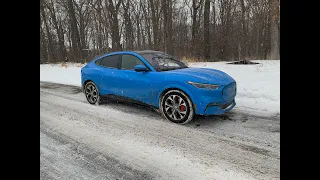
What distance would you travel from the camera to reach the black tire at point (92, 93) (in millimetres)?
Result: 6363

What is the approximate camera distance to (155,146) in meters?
3.69

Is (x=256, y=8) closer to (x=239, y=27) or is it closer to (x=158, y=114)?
(x=239, y=27)

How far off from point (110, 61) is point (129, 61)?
0.74m

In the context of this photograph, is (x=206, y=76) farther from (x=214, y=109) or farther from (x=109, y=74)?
(x=109, y=74)

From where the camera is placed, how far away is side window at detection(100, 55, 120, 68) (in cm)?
592

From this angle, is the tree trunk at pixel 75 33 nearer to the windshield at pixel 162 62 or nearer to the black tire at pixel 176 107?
the windshield at pixel 162 62

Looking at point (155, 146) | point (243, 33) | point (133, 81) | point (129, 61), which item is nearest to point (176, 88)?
point (133, 81)

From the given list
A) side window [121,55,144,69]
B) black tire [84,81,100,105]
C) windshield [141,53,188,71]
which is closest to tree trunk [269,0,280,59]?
windshield [141,53,188,71]

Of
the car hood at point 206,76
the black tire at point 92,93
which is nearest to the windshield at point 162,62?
the car hood at point 206,76
